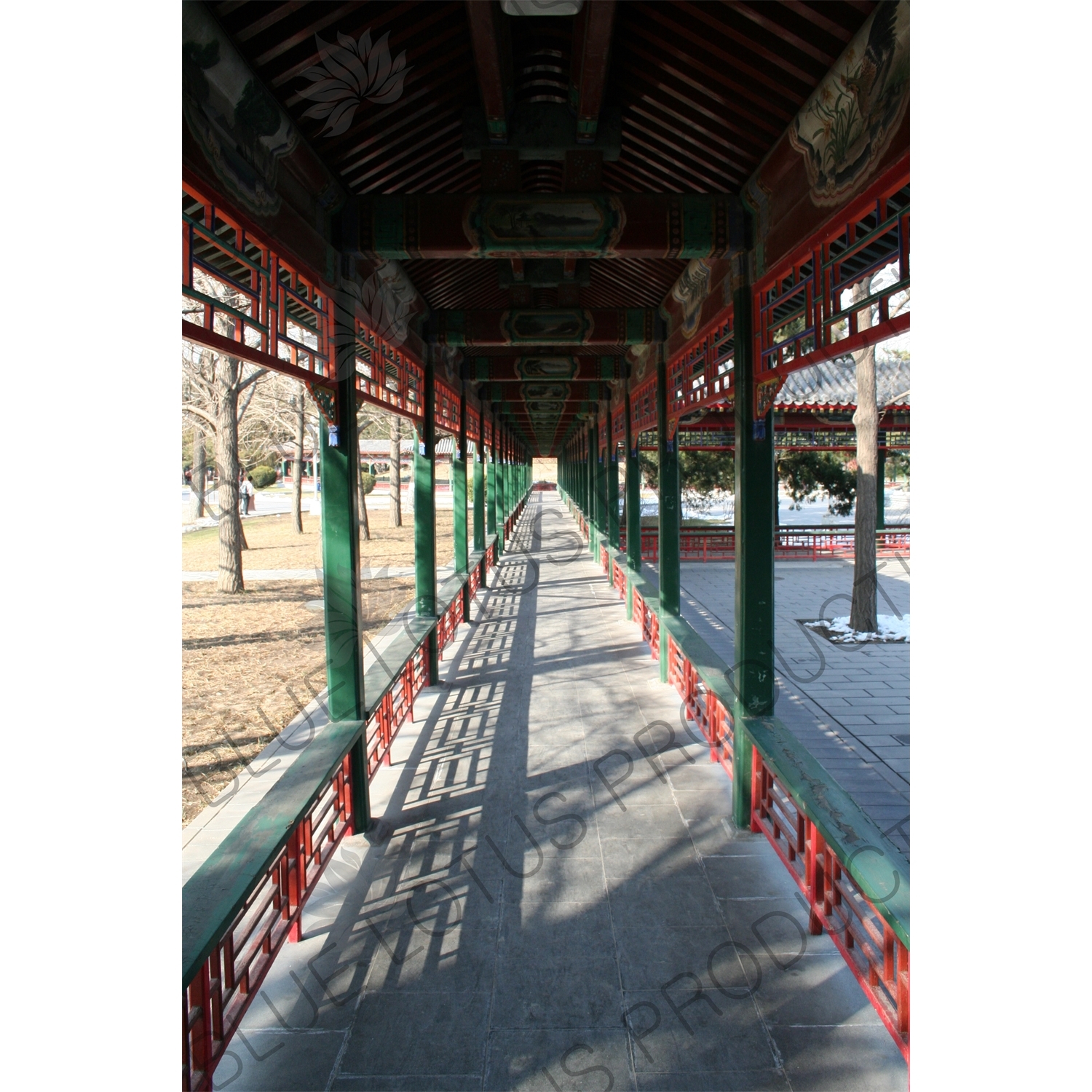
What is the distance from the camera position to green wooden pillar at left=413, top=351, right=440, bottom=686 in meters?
7.13

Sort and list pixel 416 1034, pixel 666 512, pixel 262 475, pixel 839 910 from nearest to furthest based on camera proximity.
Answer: pixel 416 1034, pixel 839 910, pixel 666 512, pixel 262 475

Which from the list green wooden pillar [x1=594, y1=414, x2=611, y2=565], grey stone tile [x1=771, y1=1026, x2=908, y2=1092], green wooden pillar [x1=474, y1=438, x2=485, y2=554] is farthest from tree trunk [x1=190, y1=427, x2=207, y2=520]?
grey stone tile [x1=771, y1=1026, x2=908, y2=1092]

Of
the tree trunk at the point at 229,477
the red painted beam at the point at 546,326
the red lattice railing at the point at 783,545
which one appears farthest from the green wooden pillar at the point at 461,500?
the red lattice railing at the point at 783,545

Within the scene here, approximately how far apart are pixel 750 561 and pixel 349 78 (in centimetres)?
332

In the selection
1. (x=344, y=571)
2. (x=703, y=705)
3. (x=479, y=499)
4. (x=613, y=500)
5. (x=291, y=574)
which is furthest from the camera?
(x=291, y=574)

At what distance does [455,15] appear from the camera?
290 cm

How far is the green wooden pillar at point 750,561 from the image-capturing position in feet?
13.7

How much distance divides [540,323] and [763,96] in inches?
140

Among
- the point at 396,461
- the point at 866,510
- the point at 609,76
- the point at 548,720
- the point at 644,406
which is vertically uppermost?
the point at 609,76

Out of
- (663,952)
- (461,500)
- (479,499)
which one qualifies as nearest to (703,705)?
(663,952)

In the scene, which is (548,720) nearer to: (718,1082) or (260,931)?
(260,931)

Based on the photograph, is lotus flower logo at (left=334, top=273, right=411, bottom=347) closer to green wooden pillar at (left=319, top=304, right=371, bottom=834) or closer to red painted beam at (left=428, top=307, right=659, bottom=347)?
green wooden pillar at (left=319, top=304, right=371, bottom=834)

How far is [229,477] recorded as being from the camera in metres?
12.0

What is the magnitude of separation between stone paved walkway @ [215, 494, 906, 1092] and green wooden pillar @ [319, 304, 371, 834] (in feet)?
2.62
